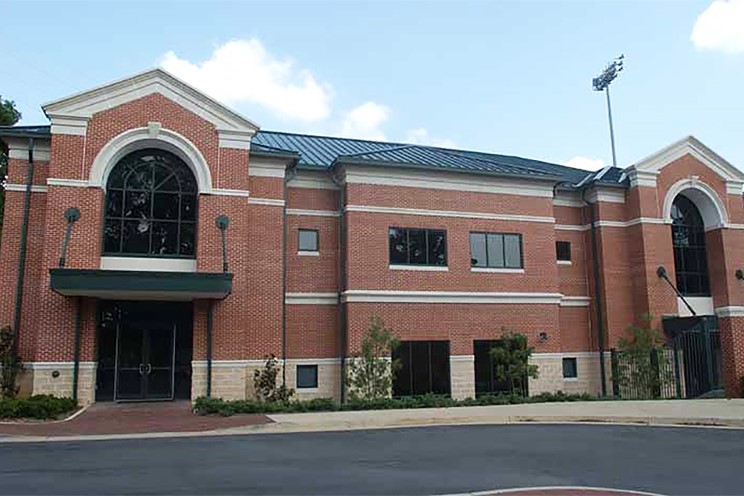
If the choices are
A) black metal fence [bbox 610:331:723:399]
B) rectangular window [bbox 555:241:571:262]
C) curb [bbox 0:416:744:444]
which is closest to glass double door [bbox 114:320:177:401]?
curb [bbox 0:416:744:444]

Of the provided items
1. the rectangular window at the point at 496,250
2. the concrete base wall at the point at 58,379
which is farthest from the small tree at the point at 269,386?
the rectangular window at the point at 496,250

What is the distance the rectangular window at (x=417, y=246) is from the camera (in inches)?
922

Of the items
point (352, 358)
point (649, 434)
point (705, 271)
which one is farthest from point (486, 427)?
point (705, 271)

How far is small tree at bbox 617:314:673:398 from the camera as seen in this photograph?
2430cm

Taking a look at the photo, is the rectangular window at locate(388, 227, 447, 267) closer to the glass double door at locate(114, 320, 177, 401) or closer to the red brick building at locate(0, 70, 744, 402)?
the red brick building at locate(0, 70, 744, 402)

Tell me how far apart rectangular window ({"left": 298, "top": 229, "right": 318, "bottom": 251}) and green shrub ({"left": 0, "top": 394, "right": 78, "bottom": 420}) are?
9195 mm

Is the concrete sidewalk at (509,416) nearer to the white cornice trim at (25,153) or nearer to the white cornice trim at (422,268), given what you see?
the white cornice trim at (422,268)

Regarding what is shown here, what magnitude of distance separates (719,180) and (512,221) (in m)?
10.1

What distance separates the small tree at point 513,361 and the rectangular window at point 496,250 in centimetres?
259

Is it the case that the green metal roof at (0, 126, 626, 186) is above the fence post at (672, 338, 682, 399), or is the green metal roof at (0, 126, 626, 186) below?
above

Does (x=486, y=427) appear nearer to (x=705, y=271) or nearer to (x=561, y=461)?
(x=561, y=461)

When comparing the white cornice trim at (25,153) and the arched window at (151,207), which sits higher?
the white cornice trim at (25,153)

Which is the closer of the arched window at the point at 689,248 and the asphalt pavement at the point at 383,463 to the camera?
the asphalt pavement at the point at 383,463

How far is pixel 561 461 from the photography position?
36.1ft
